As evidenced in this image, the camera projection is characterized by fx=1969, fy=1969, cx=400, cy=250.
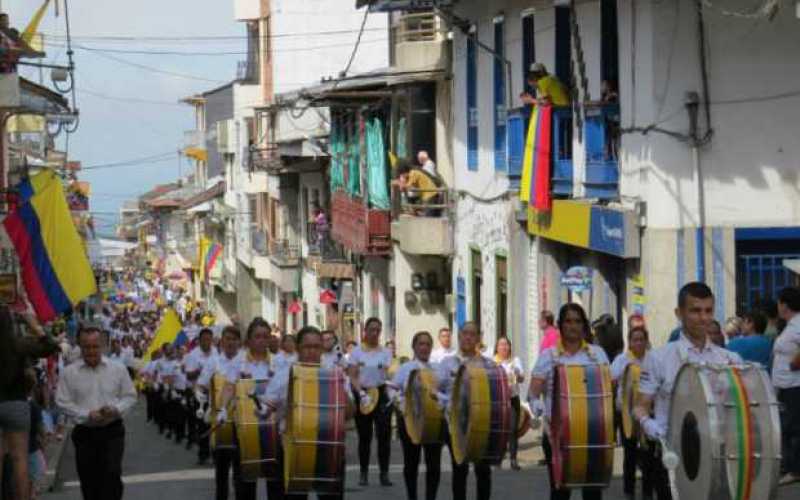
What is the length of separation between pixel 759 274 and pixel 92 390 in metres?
11.8

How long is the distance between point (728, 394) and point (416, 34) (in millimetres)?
30091

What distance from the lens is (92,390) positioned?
47.0ft

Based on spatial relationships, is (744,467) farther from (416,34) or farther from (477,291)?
(416,34)

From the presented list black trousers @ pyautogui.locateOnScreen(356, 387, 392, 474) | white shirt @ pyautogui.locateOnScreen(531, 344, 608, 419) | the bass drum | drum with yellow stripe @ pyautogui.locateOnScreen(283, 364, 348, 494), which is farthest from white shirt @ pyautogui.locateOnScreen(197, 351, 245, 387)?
the bass drum

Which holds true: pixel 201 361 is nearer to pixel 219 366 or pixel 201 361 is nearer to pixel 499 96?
pixel 219 366

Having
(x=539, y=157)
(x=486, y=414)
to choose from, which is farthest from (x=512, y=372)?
(x=539, y=157)

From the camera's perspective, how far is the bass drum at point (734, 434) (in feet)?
33.4

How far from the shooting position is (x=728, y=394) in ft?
34.0

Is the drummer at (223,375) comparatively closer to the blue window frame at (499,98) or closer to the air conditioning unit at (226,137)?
the blue window frame at (499,98)

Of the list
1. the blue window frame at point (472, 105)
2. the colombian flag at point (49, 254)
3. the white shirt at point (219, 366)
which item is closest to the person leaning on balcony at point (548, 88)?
the colombian flag at point (49, 254)

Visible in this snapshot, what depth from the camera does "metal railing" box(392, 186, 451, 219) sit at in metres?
38.4

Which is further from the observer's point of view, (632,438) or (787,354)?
(632,438)

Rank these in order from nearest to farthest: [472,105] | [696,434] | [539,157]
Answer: [696,434] < [539,157] < [472,105]

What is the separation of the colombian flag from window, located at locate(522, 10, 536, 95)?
7400 millimetres
